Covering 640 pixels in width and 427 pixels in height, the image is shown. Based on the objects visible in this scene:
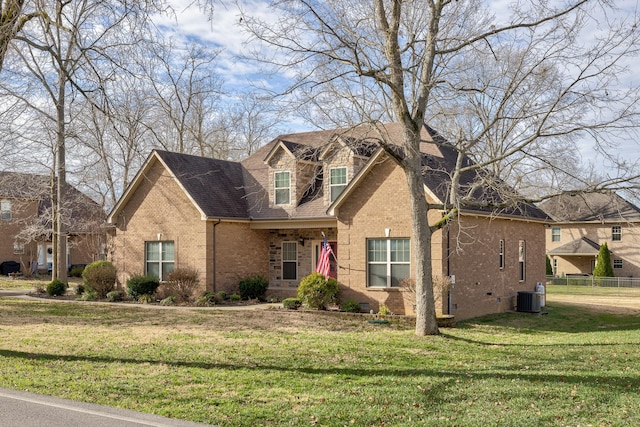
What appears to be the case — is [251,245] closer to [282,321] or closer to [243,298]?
[243,298]

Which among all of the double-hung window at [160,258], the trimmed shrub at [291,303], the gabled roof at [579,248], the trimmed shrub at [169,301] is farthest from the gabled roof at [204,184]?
the gabled roof at [579,248]

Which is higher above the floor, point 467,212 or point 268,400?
point 467,212

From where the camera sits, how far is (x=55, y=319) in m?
20.8

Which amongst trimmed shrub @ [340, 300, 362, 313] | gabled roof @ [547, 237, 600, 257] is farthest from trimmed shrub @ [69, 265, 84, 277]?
gabled roof @ [547, 237, 600, 257]

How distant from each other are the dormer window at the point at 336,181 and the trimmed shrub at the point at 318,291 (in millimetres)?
3855

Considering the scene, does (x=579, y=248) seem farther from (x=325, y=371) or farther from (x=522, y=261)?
(x=325, y=371)

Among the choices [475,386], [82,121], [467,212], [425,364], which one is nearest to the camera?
[475,386]

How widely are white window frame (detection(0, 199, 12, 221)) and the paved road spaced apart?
42.6m

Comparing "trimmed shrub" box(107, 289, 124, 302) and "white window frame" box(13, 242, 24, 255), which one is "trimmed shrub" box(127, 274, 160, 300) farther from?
"white window frame" box(13, 242, 24, 255)

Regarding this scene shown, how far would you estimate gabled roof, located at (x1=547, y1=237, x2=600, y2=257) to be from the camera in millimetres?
50719

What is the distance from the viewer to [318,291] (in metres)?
22.8

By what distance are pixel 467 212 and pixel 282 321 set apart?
23.9 ft

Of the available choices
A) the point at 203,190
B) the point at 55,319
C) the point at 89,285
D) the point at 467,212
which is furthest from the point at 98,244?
the point at 467,212

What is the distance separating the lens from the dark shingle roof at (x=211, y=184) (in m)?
26.9
